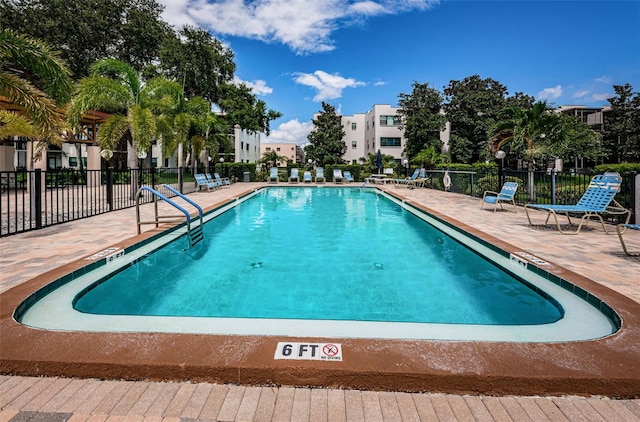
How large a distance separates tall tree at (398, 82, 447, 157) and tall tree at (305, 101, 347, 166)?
25.4 ft

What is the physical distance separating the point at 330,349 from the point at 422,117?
33512 millimetres

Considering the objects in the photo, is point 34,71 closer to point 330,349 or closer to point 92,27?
point 330,349

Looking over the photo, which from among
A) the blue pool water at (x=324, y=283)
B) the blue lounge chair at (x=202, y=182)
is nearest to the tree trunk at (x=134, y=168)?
the blue lounge chair at (x=202, y=182)

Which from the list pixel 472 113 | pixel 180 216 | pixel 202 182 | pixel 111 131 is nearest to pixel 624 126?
pixel 472 113

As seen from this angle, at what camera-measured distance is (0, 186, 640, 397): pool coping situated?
6.65ft

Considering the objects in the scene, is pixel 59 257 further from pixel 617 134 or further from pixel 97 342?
pixel 617 134

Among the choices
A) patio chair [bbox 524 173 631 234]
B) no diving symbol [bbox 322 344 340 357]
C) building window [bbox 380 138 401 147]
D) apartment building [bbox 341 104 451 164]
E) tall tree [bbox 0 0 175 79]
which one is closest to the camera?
no diving symbol [bbox 322 344 340 357]

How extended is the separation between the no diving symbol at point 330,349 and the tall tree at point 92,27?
102ft

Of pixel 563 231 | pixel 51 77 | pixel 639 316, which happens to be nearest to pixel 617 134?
pixel 563 231

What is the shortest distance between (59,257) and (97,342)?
3.43 m

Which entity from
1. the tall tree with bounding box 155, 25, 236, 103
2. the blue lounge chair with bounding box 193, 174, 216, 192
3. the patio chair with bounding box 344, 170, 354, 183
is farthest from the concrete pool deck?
the tall tree with bounding box 155, 25, 236, 103

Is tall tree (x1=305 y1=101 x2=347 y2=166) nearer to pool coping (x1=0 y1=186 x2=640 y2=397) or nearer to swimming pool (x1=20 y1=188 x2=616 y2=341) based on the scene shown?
swimming pool (x1=20 y1=188 x2=616 y2=341)

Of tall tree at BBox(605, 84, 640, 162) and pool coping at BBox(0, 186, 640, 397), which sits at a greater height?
tall tree at BBox(605, 84, 640, 162)

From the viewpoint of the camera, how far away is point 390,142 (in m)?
40.5
